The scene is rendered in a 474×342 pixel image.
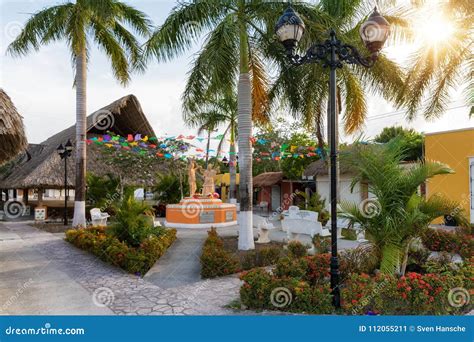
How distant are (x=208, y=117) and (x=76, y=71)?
10139 millimetres

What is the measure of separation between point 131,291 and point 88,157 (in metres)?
15.6

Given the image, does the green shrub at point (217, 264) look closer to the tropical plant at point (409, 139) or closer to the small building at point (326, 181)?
the tropical plant at point (409, 139)

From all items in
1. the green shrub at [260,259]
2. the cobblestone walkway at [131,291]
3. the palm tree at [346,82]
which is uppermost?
the palm tree at [346,82]

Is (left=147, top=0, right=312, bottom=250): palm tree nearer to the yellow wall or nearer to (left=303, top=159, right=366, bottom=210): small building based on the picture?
the yellow wall

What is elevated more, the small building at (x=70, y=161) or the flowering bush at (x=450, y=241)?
the small building at (x=70, y=161)

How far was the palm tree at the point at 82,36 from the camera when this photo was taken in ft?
39.3

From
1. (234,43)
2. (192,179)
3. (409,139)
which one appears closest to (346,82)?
(234,43)

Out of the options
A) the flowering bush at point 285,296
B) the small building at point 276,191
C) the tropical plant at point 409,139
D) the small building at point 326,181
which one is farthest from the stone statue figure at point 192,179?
the flowering bush at point 285,296

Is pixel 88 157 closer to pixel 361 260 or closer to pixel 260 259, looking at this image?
pixel 260 259

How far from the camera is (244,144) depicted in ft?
29.3

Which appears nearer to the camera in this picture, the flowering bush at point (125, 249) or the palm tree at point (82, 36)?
the flowering bush at point (125, 249)

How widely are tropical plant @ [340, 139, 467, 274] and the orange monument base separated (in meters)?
9.16

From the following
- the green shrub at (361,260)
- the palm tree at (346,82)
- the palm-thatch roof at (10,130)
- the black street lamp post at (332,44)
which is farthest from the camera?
the palm tree at (346,82)

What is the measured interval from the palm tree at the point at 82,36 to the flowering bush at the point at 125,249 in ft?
12.7
